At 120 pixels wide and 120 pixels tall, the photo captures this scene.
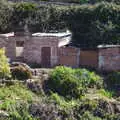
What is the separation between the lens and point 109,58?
1147 inches

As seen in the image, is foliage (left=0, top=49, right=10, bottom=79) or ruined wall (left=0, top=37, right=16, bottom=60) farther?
ruined wall (left=0, top=37, right=16, bottom=60)

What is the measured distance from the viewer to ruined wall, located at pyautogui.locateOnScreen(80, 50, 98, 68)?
97.3ft

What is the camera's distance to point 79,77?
2666 cm

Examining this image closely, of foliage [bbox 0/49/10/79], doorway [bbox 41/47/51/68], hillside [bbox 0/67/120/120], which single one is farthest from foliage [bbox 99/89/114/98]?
foliage [bbox 0/49/10/79]

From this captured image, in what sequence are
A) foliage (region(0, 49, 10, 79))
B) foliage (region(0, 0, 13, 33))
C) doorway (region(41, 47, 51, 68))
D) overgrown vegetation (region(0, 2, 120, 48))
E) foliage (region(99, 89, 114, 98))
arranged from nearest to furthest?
foliage (region(99, 89, 114, 98)) < foliage (region(0, 49, 10, 79)) < doorway (region(41, 47, 51, 68)) < overgrown vegetation (region(0, 2, 120, 48)) < foliage (region(0, 0, 13, 33))

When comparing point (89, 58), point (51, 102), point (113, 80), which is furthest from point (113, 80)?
point (51, 102)

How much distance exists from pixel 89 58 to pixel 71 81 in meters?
3.87

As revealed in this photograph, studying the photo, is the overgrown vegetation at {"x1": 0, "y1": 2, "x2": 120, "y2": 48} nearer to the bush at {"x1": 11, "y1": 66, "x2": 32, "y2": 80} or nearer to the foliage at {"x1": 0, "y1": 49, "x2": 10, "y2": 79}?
the bush at {"x1": 11, "y1": 66, "x2": 32, "y2": 80}

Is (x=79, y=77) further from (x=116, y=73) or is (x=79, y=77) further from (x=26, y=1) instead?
(x=26, y=1)

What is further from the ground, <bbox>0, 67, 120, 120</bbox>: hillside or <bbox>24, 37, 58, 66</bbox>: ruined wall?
<bbox>24, 37, 58, 66</bbox>: ruined wall

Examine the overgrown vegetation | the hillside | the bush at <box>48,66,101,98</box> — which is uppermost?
the overgrown vegetation

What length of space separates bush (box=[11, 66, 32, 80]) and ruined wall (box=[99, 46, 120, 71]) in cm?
437

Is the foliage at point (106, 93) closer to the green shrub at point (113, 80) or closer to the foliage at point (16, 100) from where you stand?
the green shrub at point (113, 80)

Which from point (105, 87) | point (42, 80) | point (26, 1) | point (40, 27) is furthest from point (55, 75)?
point (26, 1)
